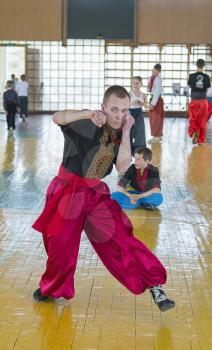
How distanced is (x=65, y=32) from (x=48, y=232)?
1455 centimetres

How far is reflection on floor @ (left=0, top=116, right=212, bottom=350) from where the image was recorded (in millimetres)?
2911

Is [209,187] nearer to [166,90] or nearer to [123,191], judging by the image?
[123,191]

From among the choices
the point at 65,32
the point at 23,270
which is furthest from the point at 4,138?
the point at 23,270

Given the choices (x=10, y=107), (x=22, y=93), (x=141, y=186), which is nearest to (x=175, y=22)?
(x=22, y=93)

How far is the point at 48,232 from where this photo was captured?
3.09 meters

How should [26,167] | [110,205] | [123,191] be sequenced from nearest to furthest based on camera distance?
[110,205]
[123,191]
[26,167]

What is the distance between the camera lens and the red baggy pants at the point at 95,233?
302 cm

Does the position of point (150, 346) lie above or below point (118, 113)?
below

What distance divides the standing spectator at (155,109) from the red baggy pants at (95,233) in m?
8.13

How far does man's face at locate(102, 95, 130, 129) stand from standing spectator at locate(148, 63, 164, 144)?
8.26 meters

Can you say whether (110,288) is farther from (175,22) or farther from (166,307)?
(175,22)

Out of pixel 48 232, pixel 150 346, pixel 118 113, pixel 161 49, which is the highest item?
pixel 161 49

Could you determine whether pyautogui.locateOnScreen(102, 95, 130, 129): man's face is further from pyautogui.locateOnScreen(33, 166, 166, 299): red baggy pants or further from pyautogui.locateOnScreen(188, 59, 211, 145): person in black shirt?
pyautogui.locateOnScreen(188, 59, 211, 145): person in black shirt

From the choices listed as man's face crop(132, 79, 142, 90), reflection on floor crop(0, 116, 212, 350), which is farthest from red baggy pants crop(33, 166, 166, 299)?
man's face crop(132, 79, 142, 90)
